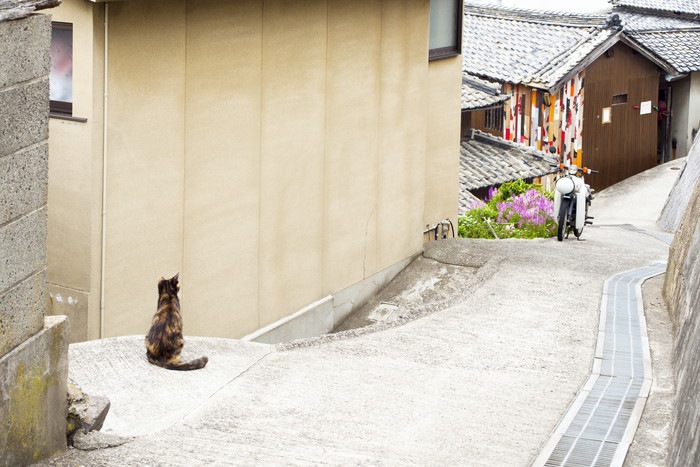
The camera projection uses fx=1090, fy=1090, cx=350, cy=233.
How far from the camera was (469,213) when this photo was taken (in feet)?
61.1

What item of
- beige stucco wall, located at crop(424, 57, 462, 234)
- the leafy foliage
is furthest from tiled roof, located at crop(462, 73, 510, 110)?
beige stucco wall, located at crop(424, 57, 462, 234)

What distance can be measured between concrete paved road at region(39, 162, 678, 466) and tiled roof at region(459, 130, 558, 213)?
40.8 feet

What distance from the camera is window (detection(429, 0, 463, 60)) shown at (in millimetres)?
15173

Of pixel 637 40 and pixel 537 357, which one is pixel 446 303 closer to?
pixel 537 357

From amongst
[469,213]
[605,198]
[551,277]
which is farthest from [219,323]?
[605,198]

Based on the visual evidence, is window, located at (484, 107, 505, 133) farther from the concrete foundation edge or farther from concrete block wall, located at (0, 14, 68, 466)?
concrete block wall, located at (0, 14, 68, 466)

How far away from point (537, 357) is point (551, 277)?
363 cm

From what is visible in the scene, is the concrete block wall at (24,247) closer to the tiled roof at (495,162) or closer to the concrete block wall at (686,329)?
the concrete block wall at (686,329)

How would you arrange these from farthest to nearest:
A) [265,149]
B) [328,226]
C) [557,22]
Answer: [557,22], [328,226], [265,149]

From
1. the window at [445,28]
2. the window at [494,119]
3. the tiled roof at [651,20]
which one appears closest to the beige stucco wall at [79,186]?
the window at [445,28]

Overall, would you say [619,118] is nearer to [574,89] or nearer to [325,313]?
[574,89]

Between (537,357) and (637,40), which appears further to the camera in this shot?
(637,40)

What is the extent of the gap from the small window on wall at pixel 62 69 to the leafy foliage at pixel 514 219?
9301 mm

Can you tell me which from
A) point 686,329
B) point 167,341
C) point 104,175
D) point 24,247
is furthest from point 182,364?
point 686,329
